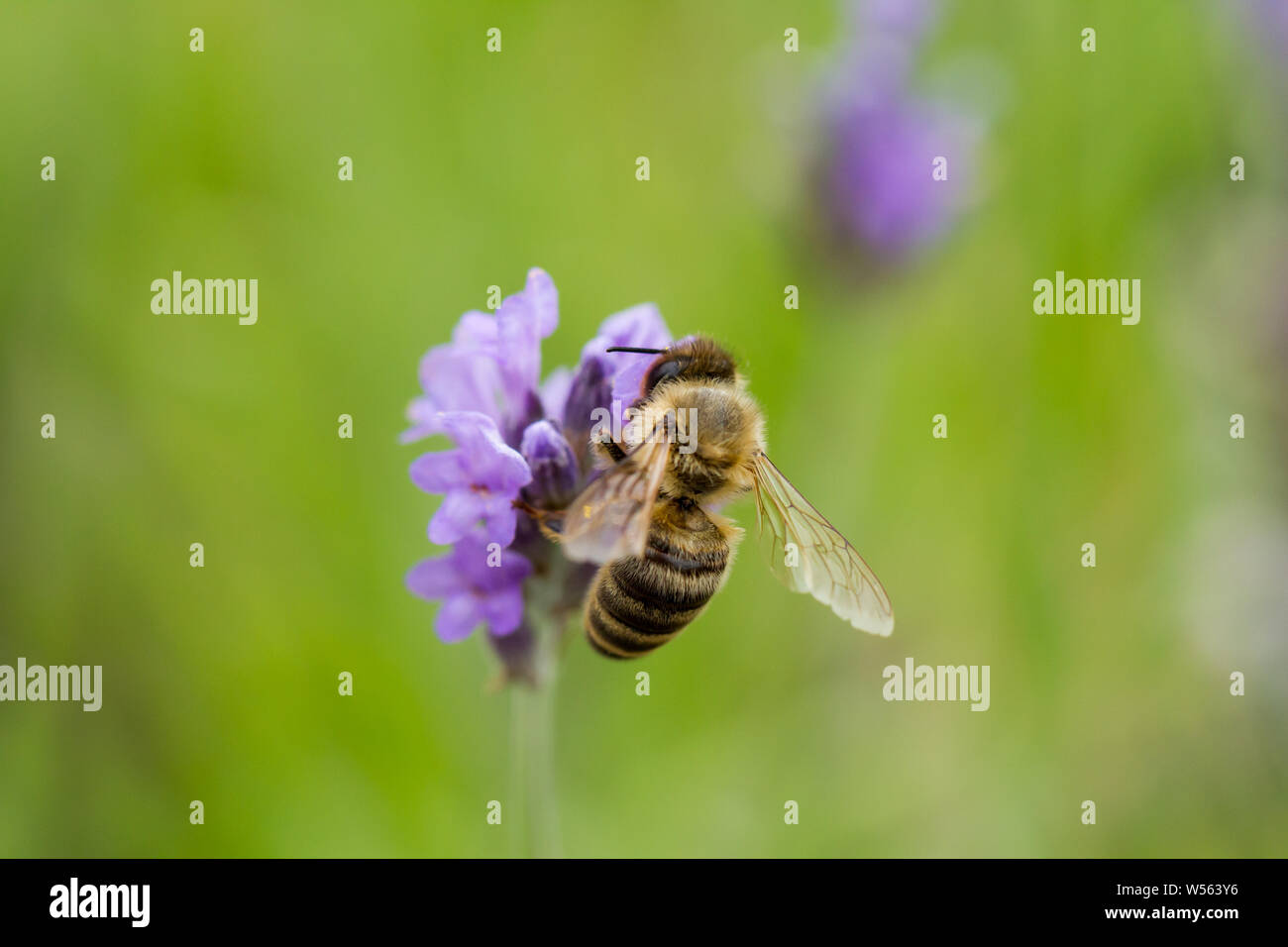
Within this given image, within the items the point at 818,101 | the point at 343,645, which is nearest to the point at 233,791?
the point at 343,645

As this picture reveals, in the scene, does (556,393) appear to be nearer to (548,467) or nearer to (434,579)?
(548,467)

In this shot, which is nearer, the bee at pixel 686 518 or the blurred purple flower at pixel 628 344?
the bee at pixel 686 518

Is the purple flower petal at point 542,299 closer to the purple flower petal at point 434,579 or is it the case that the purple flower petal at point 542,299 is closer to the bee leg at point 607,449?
the bee leg at point 607,449

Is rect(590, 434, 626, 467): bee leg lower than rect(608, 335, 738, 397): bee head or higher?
lower

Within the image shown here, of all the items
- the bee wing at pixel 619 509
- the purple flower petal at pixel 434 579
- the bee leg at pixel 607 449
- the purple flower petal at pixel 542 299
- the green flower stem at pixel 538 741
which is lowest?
the green flower stem at pixel 538 741

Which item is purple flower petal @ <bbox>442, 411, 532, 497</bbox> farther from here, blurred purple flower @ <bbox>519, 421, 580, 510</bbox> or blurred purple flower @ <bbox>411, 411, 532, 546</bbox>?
blurred purple flower @ <bbox>519, 421, 580, 510</bbox>

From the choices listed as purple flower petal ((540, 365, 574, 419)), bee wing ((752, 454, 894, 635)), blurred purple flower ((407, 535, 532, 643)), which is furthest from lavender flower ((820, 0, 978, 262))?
blurred purple flower ((407, 535, 532, 643))

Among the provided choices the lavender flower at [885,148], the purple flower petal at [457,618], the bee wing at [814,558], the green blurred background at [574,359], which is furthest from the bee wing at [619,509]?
the lavender flower at [885,148]

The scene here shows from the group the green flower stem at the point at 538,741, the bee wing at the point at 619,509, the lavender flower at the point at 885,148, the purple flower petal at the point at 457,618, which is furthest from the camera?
the lavender flower at the point at 885,148

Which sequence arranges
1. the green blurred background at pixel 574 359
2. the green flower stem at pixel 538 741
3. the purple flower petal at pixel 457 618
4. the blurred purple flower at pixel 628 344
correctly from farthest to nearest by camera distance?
the green blurred background at pixel 574 359
the green flower stem at pixel 538 741
the blurred purple flower at pixel 628 344
the purple flower petal at pixel 457 618
